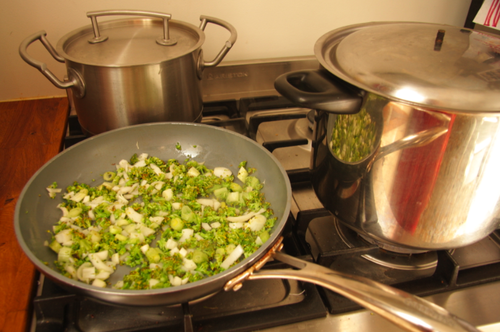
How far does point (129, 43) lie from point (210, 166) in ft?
1.11

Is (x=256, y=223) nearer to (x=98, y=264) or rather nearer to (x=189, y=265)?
(x=189, y=265)

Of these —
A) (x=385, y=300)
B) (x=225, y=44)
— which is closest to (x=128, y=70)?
(x=225, y=44)

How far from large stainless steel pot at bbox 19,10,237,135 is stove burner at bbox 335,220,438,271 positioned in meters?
0.48

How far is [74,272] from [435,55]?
2.24 feet

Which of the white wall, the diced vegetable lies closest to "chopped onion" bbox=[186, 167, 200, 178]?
the diced vegetable

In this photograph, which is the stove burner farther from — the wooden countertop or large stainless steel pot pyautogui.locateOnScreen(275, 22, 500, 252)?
the wooden countertop

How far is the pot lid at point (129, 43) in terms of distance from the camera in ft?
2.41

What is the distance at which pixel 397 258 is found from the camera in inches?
26.7

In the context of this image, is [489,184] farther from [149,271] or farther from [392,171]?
[149,271]

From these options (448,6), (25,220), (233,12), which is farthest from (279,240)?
(448,6)

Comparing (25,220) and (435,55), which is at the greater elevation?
(435,55)

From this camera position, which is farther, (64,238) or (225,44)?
(225,44)

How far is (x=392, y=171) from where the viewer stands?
526 mm

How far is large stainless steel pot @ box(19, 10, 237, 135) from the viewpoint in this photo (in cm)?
71
